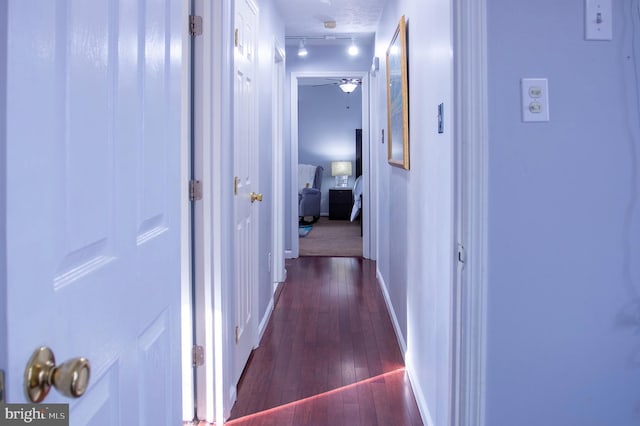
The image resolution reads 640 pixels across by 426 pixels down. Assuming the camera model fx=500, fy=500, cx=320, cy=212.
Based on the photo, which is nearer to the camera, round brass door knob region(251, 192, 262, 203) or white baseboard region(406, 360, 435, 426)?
white baseboard region(406, 360, 435, 426)

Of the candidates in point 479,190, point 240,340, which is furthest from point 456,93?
point 240,340

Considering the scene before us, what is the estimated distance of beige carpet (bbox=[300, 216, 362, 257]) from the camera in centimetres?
624

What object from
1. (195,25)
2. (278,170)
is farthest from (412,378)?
(278,170)

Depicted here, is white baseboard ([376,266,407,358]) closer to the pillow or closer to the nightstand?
the nightstand

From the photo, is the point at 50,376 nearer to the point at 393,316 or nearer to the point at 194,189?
the point at 194,189

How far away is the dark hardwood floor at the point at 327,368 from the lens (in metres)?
2.26

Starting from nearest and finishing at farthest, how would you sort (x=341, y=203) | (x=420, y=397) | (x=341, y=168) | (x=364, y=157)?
(x=420, y=397), (x=364, y=157), (x=341, y=203), (x=341, y=168)

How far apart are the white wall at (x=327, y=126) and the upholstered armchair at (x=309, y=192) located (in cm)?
37

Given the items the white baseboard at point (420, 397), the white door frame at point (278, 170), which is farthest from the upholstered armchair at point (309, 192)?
the white baseboard at point (420, 397)

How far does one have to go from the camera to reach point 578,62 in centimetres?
131

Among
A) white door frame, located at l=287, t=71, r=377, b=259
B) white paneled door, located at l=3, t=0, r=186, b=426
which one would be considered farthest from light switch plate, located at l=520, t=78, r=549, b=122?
white door frame, located at l=287, t=71, r=377, b=259

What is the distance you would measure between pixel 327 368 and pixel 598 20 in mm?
2120

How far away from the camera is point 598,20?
1.30m

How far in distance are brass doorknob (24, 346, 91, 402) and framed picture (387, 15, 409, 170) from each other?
7.44 ft
